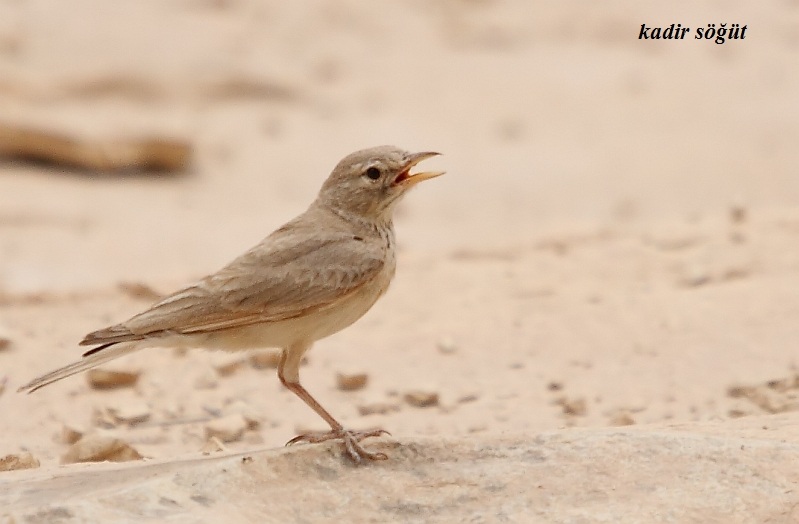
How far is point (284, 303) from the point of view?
4.82m

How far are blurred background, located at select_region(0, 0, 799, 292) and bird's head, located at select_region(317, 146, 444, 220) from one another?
10.9 feet

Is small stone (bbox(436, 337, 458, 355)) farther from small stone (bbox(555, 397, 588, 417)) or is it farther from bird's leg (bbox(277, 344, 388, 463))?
bird's leg (bbox(277, 344, 388, 463))

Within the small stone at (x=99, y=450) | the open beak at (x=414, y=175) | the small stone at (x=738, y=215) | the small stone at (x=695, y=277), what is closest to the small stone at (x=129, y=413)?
the small stone at (x=99, y=450)

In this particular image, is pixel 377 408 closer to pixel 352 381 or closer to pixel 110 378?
pixel 352 381

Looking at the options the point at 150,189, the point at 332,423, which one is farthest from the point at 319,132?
the point at 332,423

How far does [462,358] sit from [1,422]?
2437mm

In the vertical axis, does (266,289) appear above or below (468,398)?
above

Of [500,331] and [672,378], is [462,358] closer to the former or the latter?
[500,331]

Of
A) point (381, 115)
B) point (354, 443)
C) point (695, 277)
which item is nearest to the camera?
point (354, 443)

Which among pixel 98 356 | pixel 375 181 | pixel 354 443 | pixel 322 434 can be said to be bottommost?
pixel 322 434

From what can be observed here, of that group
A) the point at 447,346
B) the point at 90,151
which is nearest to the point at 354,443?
the point at 447,346

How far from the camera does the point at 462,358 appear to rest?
7.02 meters

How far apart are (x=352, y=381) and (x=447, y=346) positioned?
0.77 m

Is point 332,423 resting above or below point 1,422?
above
